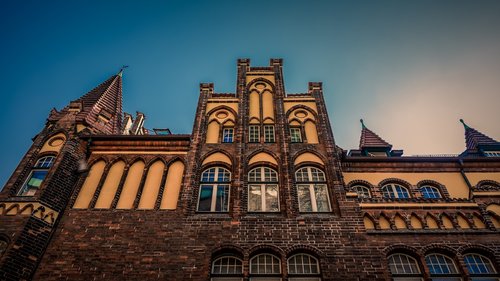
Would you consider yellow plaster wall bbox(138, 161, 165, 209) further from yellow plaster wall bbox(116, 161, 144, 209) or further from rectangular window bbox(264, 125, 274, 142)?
rectangular window bbox(264, 125, 274, 142)

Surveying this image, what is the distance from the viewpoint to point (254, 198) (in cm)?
1190

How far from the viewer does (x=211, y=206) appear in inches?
462

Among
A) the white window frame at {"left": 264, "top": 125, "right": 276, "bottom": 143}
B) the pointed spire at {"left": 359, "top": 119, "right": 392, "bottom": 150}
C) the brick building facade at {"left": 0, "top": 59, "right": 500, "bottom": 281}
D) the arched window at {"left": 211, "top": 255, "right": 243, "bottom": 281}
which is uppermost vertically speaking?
the pointed spire at {"left": 359, "top": 119, "right": 392, "bottom": 150}

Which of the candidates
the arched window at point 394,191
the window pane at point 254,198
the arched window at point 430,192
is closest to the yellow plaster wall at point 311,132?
the window pane at point 254,198

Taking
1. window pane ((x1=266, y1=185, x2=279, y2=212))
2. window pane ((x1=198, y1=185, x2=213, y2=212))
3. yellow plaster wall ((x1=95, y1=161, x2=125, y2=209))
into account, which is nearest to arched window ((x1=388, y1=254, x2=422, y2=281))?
window pane ((x1=266, y1=185, x2=279, y2=212))

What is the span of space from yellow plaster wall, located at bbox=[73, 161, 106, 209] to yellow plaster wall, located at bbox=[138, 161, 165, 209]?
1.91 m

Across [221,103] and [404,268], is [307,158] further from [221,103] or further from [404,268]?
[404,268]

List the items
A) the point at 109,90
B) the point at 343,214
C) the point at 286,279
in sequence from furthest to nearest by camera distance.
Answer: the point at 109,90 < the point at 343,214 < the point at 286,279

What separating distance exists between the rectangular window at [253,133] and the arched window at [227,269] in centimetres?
505

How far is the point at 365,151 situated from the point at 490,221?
226 inches

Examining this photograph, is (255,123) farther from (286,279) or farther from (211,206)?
(286,279)

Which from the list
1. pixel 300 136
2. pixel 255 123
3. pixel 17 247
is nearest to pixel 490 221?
pixel 300 136

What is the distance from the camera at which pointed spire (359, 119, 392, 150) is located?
53.1ft

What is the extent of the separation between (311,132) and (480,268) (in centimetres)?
743
